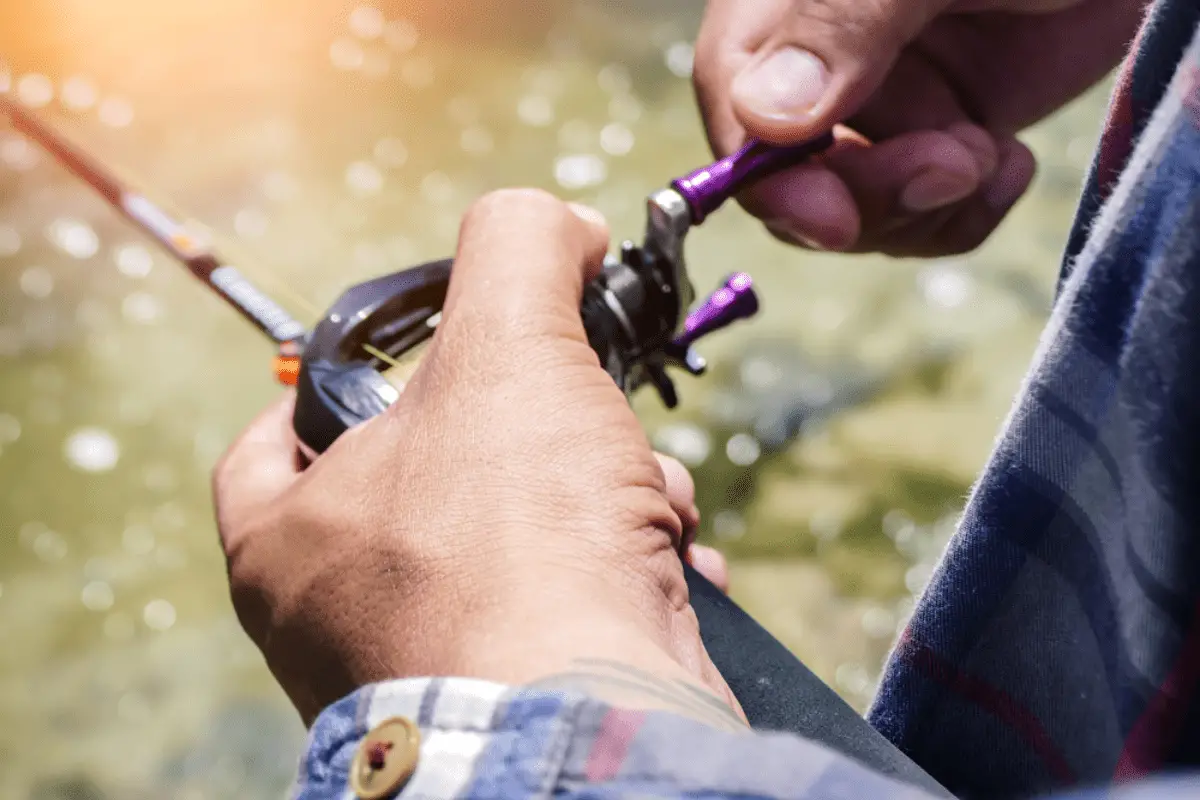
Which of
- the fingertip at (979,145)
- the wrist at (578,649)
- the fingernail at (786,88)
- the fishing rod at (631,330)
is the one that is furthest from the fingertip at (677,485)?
the fingertip at (979,145)

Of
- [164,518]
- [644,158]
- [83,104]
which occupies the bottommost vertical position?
[164,518]

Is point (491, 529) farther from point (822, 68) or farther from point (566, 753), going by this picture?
point (822, 68)

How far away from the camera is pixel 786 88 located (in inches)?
28.4

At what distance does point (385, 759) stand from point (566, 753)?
0.08 m

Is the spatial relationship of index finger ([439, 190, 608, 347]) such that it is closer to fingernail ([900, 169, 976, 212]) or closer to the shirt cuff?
the shirt cuff

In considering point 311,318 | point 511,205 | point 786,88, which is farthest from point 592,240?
point 311,318

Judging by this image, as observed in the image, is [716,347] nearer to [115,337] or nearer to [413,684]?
[115,337]

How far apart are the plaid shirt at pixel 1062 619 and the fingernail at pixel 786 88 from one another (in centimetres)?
27

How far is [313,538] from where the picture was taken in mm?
500

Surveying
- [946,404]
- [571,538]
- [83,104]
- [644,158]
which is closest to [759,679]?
[571,538]

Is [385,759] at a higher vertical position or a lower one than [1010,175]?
higher

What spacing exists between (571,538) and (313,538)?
0.13 metres

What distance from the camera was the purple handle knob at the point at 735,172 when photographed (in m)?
0.68

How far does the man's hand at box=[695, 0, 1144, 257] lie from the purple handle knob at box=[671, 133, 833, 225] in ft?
0.05
